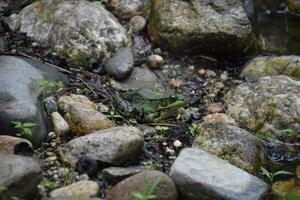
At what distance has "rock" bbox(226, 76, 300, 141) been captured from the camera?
4.26m

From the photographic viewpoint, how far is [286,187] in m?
3.76

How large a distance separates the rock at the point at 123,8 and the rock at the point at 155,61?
2.53 feet

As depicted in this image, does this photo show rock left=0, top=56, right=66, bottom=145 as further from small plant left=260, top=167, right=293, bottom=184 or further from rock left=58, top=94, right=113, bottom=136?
small plant left=260, top=167, right=293, bottom=184

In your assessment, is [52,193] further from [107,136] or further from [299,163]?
[299,163]

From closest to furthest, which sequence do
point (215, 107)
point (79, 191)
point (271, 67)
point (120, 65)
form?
point (79, 191) → point (215, 107) → point (120, 65) → point (271, 67)

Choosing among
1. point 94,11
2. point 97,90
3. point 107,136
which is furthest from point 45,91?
point 94,11

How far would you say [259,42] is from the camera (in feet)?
18.3

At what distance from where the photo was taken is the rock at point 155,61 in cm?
513

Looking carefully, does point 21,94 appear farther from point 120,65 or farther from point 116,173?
point 120,65

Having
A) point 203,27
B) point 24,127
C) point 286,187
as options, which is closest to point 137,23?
point 203,27

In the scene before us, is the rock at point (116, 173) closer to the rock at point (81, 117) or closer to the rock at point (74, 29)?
the rock at point (81, 117)

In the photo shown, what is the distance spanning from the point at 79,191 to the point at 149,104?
1.38 metres

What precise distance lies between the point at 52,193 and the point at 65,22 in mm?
2145

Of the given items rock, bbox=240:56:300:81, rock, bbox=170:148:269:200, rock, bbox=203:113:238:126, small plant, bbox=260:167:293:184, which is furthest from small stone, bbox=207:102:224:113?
rock, bbox=170:148:269:200
